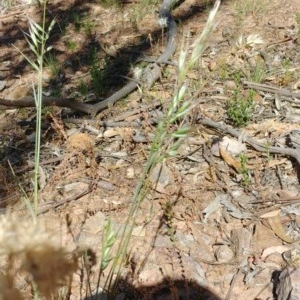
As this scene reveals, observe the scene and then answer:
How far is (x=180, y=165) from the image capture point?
3221 mm

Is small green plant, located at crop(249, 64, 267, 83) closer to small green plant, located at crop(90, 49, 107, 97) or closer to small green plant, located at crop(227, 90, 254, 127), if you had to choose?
small green plant, located at crop(227, 90, 254, 127)

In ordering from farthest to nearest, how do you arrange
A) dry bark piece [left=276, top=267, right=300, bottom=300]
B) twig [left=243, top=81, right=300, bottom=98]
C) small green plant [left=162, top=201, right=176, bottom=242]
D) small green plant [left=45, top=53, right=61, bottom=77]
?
small green plant [left=45, top=53, right=61, bottom=77], twig [left=243, top=81, right=300, bottom=98], small green plant [left=162, top=201, right=176, bottom=242], dry bark piece [left=276, top=267, right=300, bottom=300]

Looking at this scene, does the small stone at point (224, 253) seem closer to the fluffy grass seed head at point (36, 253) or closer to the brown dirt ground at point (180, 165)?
the brown dirt ground at point (180, 165)

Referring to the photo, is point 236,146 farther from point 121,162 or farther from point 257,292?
point 257,292

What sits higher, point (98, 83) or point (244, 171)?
point (98, 83)

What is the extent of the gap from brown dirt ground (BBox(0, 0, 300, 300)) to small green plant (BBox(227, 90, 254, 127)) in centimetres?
7

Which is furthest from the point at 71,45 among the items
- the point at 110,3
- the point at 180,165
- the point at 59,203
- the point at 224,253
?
the point at 224,253

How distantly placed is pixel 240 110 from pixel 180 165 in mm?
612

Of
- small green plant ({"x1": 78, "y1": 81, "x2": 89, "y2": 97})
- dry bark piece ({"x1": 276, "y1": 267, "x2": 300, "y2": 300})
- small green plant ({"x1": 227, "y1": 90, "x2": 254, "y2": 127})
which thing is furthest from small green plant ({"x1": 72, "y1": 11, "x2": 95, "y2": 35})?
dry bark piece ({"x1": 276, "y1": 267, "x2": 300, "y2": 300})

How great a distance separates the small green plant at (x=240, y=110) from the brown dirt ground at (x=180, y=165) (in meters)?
0.07

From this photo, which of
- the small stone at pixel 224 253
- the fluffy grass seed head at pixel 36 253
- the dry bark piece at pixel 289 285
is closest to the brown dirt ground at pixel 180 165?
the small stone at pixel 224 253

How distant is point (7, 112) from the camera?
4.09m

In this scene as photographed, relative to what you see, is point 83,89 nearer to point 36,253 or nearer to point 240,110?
point 240,110

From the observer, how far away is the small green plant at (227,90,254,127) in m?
3.41
